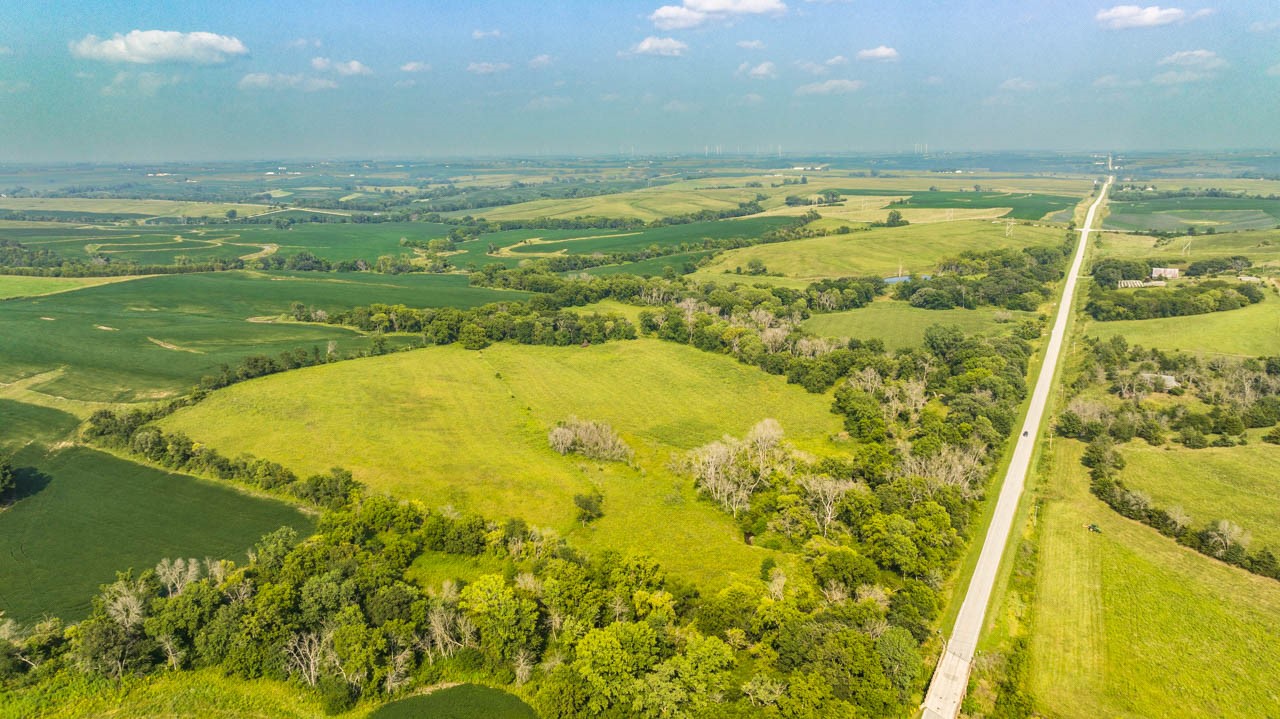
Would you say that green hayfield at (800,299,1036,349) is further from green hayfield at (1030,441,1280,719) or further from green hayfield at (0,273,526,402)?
green hayfield at (0,273,526,402)

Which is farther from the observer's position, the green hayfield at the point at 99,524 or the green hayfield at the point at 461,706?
the green hayfield at the point at 99,524

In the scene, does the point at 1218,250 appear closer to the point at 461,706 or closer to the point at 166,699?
the point at 461,706

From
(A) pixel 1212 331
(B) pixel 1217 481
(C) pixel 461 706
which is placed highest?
(A) pixel 1212 331

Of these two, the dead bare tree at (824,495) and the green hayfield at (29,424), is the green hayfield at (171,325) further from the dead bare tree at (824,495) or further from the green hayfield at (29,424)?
the dead bare tree at (824,495)

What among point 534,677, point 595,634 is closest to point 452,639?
point 534,677

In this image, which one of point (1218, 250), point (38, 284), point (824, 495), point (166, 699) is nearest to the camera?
point (166, 699)

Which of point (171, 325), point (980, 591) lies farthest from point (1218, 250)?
point (171, 325)

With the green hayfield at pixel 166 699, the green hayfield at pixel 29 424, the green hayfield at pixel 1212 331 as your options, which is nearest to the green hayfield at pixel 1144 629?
the green hayfield at pixel 166 699
